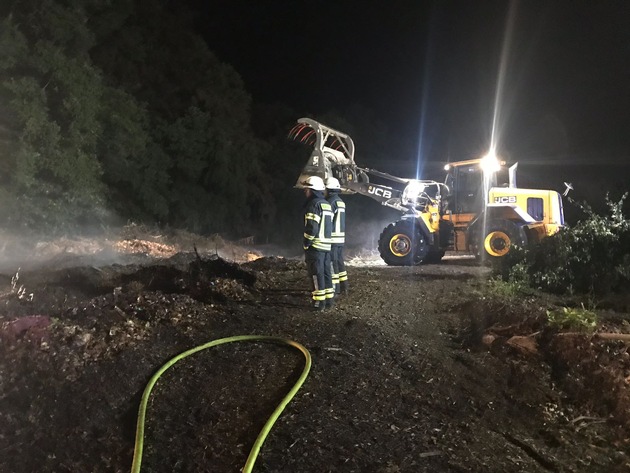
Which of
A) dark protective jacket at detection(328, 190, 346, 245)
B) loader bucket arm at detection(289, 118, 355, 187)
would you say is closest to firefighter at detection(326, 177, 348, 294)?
dark protective jacket at detection(328, 190, 346, 245)

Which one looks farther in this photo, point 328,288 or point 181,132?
point 181,132

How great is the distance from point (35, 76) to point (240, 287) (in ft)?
33.9

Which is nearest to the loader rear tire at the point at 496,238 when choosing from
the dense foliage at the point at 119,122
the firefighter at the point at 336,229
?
the firefighter at the point at 336,229

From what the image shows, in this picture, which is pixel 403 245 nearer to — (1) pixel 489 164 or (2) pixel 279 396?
(1) pixel 489 164

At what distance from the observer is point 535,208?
44.0 feet

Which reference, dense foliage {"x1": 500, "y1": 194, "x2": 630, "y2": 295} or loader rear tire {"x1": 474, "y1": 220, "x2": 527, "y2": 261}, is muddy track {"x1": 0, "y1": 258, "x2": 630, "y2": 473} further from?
loader rear tire {"x1": 474, "y1": 220, "x2": 527, "y2": 261}

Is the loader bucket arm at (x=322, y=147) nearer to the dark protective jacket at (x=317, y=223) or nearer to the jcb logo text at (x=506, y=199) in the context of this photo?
the jcb logo text at (x=506, y=199)

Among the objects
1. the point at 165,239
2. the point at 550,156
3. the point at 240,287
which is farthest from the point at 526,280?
the point at 550,156

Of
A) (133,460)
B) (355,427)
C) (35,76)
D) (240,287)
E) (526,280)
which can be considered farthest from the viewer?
(35,76)

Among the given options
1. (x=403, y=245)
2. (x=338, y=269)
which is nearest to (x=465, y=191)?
(x=403, y=245)

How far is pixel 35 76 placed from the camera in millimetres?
14992

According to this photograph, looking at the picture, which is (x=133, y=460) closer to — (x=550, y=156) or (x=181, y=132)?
(x=181, y=132)

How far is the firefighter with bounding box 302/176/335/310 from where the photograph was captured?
7.31 meters

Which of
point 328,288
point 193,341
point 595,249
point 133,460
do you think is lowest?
point 133,460
